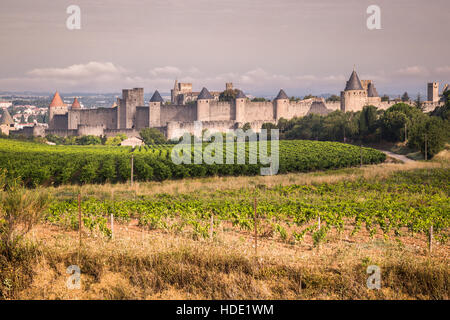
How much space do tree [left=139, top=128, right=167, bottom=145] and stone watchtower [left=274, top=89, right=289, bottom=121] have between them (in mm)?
12374

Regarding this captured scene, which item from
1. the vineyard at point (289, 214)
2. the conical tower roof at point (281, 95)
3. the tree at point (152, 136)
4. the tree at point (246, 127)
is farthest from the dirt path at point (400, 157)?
the tree at point (152, 136)

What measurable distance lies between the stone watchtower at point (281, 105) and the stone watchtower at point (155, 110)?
11555 millimetres

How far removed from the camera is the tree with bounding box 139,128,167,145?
42.2m

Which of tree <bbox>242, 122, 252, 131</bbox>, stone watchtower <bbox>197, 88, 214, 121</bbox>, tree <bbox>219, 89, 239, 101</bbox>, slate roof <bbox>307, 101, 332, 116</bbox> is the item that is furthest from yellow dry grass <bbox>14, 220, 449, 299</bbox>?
tree <bbox>219, 89, 239, 101</bbox>

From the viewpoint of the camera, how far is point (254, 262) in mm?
6152

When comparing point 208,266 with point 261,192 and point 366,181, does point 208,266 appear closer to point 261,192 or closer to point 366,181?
point 261,192

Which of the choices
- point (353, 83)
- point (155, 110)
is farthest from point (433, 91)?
point (155, 110)

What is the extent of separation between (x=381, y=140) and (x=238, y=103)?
1685cm

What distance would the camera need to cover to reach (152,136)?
1690 inches

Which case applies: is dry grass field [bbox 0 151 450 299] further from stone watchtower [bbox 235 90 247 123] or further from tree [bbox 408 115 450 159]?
stone watchtower [bbox 235 90 247 123]

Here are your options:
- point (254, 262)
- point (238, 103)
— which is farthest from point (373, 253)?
point (238, 103)

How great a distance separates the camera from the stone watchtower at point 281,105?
4891cm

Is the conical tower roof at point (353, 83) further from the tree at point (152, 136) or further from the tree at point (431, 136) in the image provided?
the tree at point (431, 136)

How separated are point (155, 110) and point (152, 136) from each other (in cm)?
549
